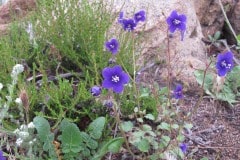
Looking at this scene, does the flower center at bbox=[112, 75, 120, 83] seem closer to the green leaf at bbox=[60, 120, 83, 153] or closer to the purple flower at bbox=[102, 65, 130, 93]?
the purple flower at bbox=[102, 65, 130, 93]

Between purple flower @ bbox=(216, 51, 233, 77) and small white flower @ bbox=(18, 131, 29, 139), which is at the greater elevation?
purple flower @ bbox=(216, 51, 233, 77)

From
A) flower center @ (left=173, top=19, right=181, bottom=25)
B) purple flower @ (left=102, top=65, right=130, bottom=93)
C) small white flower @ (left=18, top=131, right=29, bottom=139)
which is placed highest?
flower center @ (left=173, top=19, right=181, bottom=25)

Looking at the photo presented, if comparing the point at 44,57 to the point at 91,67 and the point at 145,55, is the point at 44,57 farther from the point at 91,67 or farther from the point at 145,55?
the point at 145,55

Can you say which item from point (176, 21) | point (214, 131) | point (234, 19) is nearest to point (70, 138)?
point (176, 21)

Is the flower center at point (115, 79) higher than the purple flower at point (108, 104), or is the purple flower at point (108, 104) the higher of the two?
the flower center at point (115, 79)

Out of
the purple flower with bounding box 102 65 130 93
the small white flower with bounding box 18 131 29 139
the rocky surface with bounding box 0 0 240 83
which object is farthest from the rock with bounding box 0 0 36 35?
the purple flower with bounding box 102 65 130 93

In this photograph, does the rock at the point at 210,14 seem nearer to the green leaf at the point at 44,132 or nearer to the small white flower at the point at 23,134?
the green leaf at the point at 44,132

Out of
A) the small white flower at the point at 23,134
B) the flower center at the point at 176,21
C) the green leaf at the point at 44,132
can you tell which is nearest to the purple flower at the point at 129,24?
the flower center at the point at 176,21
